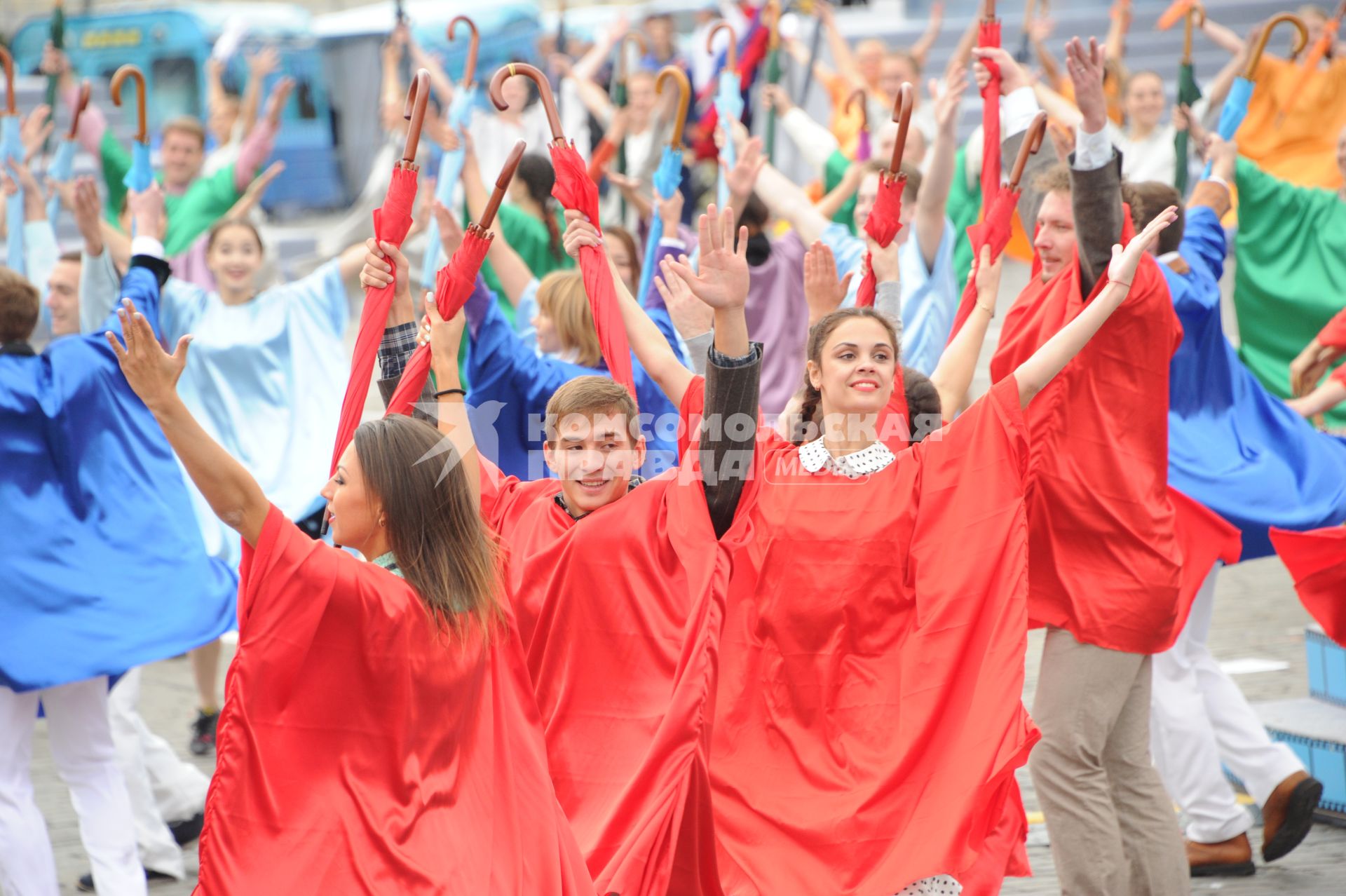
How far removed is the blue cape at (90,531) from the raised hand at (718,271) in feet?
6.96

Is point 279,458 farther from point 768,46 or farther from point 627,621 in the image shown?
point 768,46

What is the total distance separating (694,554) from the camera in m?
3.34

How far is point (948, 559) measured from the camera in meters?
3.52

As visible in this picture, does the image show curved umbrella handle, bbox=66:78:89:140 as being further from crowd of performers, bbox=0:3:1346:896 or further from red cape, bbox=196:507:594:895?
red cape, bbox=196:507:594:895

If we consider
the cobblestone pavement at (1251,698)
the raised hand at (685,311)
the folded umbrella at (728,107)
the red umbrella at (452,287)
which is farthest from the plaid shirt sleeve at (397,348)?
the folded umbrella at (728,107)

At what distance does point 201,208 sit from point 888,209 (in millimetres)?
4960

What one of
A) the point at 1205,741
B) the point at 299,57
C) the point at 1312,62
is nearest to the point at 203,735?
the point at 1205,741

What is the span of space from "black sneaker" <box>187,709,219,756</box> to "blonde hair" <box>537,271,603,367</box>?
219 cm

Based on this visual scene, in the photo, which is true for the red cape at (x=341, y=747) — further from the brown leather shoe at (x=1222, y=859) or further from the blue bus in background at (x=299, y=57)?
the blue bus in background at (x=299, y=57)

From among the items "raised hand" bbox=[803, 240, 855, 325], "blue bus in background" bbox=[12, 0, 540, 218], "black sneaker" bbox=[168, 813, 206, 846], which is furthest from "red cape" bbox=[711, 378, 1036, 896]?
"blue bus in background" bbox=[12, 0, 540, 218]

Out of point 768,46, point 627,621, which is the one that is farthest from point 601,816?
point 768,46

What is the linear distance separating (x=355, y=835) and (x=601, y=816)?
28.8 inches

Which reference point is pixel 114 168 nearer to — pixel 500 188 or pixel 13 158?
pixel 13 158

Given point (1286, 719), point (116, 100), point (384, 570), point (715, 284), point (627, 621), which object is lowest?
point (1286, 719)
